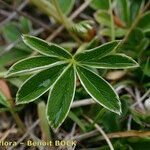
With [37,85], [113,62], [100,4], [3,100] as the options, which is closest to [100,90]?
[113,62]

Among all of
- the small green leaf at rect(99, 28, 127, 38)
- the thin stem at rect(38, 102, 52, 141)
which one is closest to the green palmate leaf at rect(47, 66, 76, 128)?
the thin stem at rect(38, 102, 52, 141)

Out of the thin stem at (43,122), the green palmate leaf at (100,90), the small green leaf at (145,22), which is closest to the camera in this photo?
the green palmate leaf at (100,90)

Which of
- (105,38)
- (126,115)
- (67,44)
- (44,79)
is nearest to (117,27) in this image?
(105,38)

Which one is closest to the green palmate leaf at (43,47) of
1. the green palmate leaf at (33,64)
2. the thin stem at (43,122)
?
the green palmate leaf at (33,64)

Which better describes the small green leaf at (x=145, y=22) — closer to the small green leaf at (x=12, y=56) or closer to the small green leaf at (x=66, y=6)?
the small green leaf at (x=66, y=6)

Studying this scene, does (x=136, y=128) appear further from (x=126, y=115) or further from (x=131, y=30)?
(x=131, y=30)

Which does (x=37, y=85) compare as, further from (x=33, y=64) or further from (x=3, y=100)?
(x=3, y=100)
